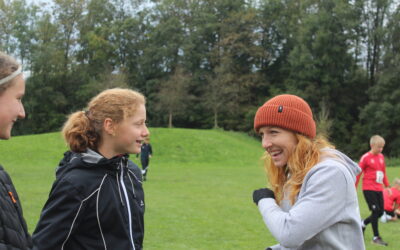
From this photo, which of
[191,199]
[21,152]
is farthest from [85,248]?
[21,152]

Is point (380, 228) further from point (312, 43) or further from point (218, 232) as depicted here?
point (312, 43)

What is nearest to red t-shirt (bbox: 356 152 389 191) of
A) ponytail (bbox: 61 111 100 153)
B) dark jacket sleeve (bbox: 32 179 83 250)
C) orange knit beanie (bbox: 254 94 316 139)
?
orange knit beanie (bbox: 254 94 316 139)

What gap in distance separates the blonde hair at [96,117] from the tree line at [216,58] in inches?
1912

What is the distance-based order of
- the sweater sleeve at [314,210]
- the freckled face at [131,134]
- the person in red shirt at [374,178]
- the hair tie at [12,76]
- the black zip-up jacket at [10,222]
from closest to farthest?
the black zip-up jacket at [10,222] < the hair tie at [12,76] < the sweater sleeve at [314,210] < the freckled face at [131,134] < the person in red shirt at [374,178]

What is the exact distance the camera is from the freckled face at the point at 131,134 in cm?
313

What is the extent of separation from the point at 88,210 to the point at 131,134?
60cm

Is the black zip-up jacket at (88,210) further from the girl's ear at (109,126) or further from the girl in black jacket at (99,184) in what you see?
the girl's ear at (109,126)

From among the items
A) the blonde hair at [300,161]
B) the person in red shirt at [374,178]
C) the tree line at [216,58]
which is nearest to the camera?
the blonde hair at [300,161]

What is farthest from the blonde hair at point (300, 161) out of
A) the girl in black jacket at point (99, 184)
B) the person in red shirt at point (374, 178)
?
the person in red shirt at point (374, 178)

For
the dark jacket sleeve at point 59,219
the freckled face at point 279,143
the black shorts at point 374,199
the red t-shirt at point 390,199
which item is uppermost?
the freckled face at point 279,143

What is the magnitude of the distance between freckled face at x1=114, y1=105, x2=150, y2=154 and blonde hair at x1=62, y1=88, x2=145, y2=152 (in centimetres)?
4

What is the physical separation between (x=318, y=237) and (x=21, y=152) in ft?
96.0

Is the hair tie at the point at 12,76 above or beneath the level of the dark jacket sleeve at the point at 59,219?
above

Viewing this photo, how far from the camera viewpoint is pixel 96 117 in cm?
311
